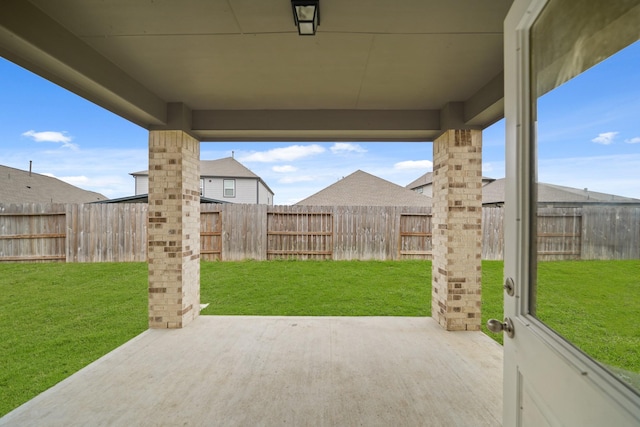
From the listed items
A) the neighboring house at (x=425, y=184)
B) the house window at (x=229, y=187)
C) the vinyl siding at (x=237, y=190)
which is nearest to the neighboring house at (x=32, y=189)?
the vinyl siding at (x=237, y=190)

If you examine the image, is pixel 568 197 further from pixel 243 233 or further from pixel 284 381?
pixel 243 233

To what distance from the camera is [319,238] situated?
864 cm

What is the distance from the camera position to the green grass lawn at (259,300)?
106 centimetres

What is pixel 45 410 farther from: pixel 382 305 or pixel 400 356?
pixel 382 305

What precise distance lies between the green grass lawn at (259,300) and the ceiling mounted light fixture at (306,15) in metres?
1.86

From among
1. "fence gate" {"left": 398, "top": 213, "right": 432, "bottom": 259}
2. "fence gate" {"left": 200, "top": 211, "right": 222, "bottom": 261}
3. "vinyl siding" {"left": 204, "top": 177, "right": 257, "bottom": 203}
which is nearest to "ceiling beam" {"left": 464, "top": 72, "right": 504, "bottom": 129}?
"fence gate" {"left": 398, "top": 213, "right": 432, "bottom": 259}

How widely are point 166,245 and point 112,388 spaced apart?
1.61 metres

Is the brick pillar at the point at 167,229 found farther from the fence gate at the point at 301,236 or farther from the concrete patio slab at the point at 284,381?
the fence gate at the point at 301,236

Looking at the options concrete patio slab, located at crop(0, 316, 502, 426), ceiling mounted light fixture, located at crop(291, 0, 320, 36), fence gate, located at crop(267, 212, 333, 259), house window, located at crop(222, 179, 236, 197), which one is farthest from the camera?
house window, located at crop(222, 179, 236, 197)

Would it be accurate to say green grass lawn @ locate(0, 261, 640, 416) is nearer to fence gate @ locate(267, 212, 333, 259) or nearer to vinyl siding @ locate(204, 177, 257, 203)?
fence gate @ locate(267, 212, 333, 259)

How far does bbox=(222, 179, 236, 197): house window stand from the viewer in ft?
57.1

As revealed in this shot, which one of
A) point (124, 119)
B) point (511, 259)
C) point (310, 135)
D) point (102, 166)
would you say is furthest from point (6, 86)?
point (511, 259)

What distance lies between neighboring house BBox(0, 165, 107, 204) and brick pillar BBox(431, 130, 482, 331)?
15.0m

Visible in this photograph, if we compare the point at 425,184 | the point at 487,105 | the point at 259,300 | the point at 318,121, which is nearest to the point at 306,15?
the point at 318,121
